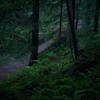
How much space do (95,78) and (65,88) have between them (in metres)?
1.51

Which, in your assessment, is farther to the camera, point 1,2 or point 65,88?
point 1,2

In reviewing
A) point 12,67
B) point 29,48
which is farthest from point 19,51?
point 12,67

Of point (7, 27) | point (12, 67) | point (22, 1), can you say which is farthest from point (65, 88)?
point (12, 67)

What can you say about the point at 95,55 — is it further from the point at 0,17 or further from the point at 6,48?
the point at 0,17

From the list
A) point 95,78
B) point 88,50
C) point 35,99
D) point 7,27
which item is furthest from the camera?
point 88,50

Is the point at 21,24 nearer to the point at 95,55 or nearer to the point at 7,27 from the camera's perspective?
the point at 7,27

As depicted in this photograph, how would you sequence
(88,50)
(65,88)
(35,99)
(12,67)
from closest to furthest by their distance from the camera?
(35,99) < (65,88) < (88,50) < (12,67)

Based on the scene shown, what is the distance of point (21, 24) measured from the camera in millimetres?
6840

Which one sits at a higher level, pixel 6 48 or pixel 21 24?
pixel 21 24

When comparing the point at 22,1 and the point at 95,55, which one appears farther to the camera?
the point at 22,1

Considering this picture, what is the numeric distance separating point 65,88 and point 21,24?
169 inches

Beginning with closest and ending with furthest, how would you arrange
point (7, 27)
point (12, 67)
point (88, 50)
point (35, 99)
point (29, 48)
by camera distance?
point (35, 99)
point (7, 27)
point (29, 48)
point (88, 50)
point (12, 67)

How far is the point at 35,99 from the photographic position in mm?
4277

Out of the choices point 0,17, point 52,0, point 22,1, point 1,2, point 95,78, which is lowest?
point 95,78
